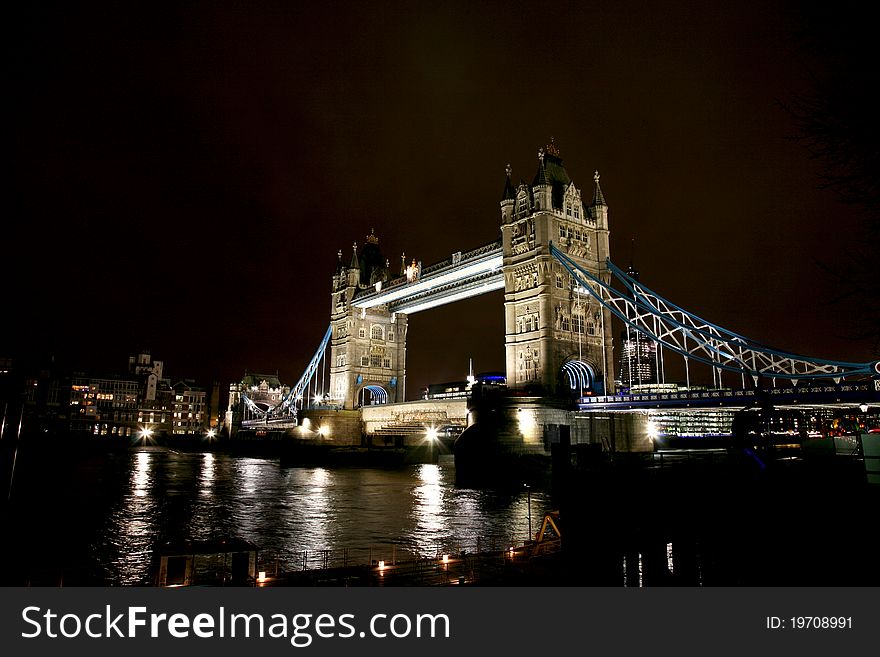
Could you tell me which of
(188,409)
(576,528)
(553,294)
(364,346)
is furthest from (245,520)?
(188,409)

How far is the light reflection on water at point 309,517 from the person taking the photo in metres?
19.2

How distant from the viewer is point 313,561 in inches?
674

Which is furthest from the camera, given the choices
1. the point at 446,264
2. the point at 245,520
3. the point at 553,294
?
the point at 446,264

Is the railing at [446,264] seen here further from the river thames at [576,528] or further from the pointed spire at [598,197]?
the river thames at [576,528]

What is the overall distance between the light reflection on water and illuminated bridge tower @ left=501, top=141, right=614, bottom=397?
13291 millimetres

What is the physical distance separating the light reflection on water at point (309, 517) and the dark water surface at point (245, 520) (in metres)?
0.05

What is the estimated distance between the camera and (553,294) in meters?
50.5

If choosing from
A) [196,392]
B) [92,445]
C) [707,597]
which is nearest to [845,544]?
[707,597]

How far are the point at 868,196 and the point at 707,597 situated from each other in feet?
19.9

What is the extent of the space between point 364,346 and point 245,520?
53.2 metres

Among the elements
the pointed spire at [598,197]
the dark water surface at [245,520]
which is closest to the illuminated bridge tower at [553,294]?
the pointed spire at [598,197]

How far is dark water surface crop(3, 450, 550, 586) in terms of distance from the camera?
17.5m

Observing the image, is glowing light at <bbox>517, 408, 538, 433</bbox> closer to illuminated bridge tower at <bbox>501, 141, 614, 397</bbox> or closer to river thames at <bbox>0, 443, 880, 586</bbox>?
illuminated bridge tower at <bbox>501, 141, 614, 397</bbox>

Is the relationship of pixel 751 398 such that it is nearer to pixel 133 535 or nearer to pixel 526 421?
pixel 526 421
